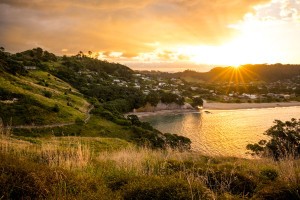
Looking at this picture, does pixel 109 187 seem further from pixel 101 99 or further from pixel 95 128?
pixel 101 99

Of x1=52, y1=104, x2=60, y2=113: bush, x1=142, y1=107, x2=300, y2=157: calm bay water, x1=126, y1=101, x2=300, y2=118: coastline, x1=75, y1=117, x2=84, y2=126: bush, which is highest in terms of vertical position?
x1=52, y1=104, x2=60, y2=113: bush

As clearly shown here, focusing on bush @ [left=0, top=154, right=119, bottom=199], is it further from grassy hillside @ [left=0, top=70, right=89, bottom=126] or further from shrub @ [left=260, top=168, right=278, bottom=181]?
grassy hillside @ [left=0, top=70, right=89, bottom=126]

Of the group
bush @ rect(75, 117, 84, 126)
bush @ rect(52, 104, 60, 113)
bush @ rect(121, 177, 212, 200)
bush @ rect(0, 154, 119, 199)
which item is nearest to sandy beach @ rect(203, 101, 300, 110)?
bush @ rect(75, 117, 84, 126)

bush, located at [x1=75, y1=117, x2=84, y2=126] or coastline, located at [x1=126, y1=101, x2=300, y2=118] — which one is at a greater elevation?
bush, located at [x1=75, y1=117, x2=84, y2=126]

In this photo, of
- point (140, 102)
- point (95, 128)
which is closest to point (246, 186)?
point (95, 128)

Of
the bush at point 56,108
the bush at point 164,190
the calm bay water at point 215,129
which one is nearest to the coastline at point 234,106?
the calm bay water at point 215,129

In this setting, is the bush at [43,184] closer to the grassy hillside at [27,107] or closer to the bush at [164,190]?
the bush at [164,190]

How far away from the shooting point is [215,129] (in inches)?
3285

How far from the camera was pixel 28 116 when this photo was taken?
164ft

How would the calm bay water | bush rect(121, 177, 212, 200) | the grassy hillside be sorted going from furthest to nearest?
the calm bay water
the grassy hillside
bush rect(121, 177, 212, 200)

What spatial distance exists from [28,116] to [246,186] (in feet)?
159

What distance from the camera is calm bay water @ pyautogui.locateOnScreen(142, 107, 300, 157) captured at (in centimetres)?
6297

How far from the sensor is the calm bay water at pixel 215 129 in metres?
63.0

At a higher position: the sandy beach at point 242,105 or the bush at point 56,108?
the bush at point 56,108
